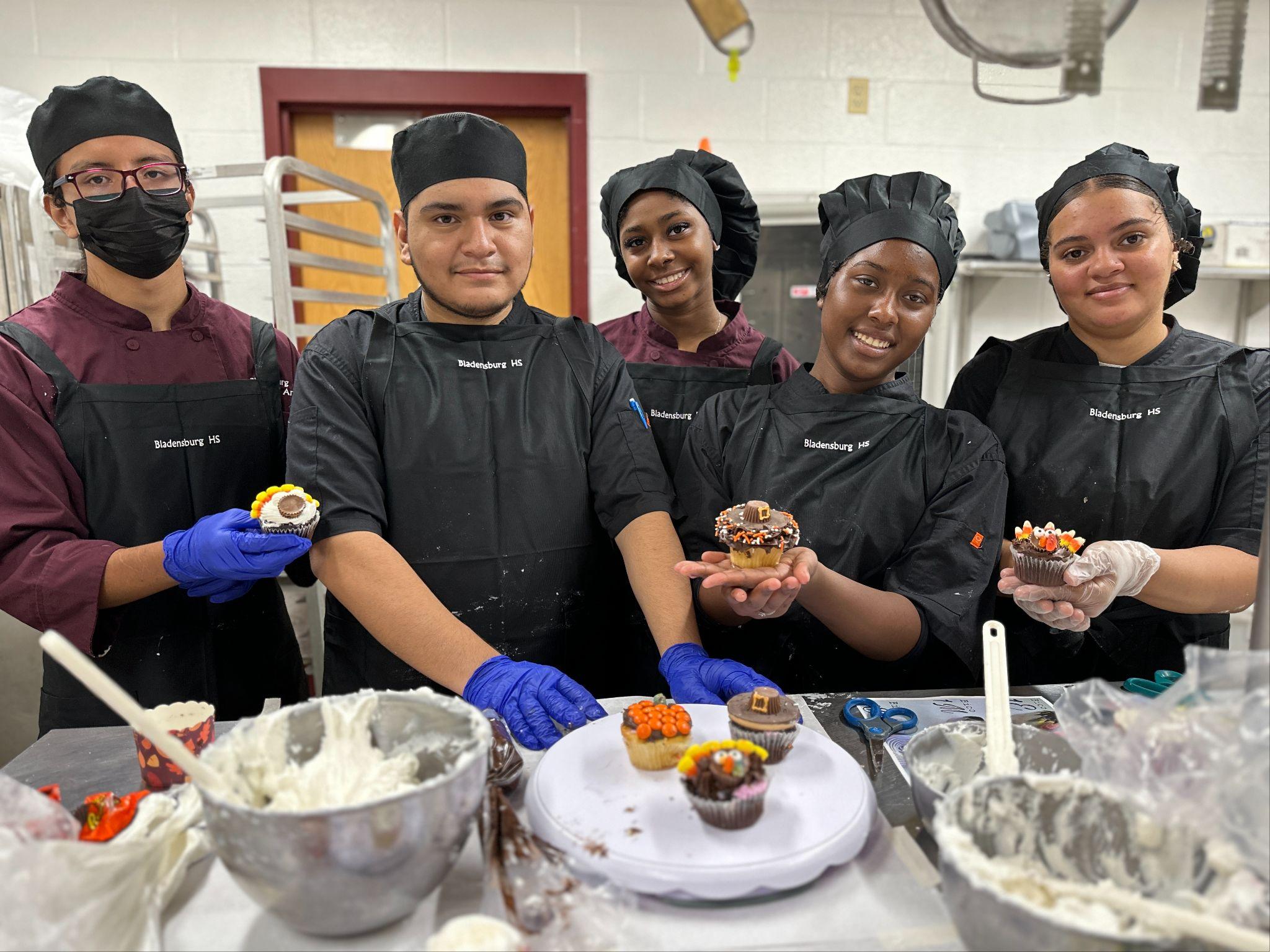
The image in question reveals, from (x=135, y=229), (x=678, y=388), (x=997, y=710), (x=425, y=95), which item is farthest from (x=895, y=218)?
(x=425, y=95)

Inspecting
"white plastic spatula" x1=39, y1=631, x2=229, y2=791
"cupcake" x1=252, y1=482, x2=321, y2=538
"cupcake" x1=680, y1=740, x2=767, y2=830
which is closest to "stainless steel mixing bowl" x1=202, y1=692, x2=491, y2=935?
"white plastic spatula" x1=39, y1=631, x2=229, y2=791

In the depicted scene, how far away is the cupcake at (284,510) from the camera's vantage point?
153cm

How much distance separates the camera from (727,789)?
0.97 metres

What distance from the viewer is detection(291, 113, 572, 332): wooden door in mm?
4363

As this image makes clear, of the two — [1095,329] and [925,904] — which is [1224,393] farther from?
[925,904]

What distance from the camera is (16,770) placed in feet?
4.33

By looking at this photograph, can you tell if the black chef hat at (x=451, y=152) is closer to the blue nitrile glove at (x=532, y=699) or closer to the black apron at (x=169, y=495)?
the black apron at (x=169, y=495)

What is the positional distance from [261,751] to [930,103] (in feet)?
15.4

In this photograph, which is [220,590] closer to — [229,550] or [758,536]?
[229,550]

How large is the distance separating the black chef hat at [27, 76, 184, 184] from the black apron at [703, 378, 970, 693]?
160 centimetres

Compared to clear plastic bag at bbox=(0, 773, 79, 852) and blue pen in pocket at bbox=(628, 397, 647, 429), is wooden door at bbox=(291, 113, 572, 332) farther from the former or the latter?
clear plastic bag at bbox=(0, 773, 79, 852)

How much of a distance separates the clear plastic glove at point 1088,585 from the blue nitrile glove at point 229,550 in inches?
54.2

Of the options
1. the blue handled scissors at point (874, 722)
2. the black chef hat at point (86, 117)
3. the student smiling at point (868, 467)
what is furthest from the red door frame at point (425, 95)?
the blue handled scissors at point (874, 722)

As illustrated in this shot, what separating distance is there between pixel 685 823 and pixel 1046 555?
95 cm
